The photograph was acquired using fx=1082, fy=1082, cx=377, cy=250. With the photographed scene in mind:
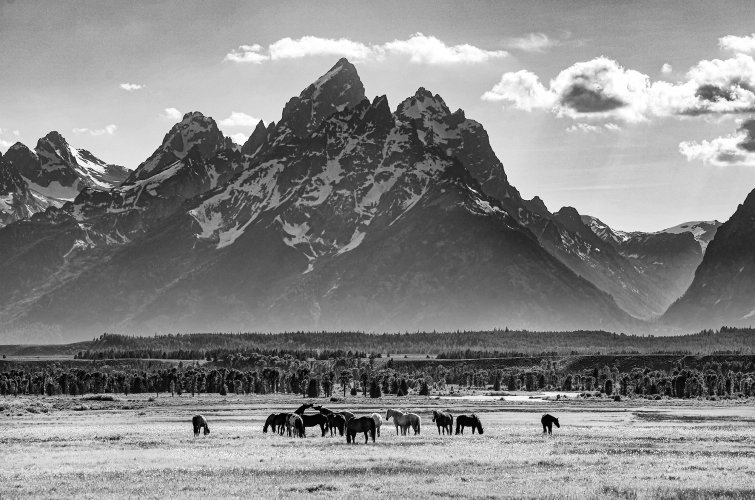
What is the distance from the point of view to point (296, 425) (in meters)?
94.2

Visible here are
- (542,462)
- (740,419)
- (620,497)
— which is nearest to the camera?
(620,497)

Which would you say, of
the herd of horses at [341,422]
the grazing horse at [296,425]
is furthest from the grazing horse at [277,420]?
the grazing horse at [296,425]

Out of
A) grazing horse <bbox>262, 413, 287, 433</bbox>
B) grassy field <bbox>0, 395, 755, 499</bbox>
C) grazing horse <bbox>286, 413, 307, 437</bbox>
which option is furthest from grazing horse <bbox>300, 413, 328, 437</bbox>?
grazing horse <bbox>262, 413, 287, 433</bbox>

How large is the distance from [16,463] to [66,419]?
65737 mm

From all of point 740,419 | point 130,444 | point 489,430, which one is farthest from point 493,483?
point 740,419

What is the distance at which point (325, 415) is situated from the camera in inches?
3853

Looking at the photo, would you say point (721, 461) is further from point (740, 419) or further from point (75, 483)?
point (740, 419)

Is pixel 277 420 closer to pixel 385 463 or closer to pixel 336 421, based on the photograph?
pixel 336 421

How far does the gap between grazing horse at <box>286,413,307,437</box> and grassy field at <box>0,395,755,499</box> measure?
254 centimetres

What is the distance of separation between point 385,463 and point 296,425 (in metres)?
28.3

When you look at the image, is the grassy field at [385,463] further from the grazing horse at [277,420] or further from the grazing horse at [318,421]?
the grazing horse at [277,420]

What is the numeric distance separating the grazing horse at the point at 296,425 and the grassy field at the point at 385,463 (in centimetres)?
254

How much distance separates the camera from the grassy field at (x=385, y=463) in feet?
180

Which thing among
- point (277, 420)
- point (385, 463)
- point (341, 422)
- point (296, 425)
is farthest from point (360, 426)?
point (277, 420)
